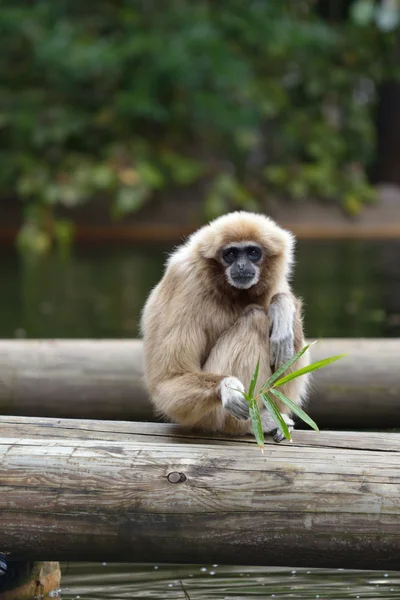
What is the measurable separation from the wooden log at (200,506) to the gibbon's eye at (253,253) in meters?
0.99

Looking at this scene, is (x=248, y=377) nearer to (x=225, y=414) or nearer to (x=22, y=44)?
(x=225, y=414)

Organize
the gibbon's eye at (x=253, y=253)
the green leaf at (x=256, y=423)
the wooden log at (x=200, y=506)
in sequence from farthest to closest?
1. the gibbon's eye at (x=253, y=253)
2. the green leaf at (x=256, y=423)
3. the wooden log at (x=200, y=506)

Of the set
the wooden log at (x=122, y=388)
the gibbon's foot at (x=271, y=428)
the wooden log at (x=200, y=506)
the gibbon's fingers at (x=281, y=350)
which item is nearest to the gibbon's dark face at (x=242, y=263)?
the gibbon's fingers at (x=281, y=350)

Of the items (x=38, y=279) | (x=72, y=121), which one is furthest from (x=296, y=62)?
(x=38, y=279)

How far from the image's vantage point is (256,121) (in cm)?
2227

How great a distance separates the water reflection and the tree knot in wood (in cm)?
93

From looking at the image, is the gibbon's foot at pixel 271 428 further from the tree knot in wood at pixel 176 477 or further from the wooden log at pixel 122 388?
the wooden log at pixel 122 388

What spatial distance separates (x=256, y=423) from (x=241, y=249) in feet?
2.80

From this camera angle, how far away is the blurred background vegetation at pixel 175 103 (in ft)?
71.2

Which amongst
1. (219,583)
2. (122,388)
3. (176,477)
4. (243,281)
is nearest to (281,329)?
(243,281)

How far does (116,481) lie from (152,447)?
0.19 meters

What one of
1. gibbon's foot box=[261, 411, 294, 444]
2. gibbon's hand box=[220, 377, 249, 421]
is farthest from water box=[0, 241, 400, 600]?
gibbon's hand box=[220, 377, 249, 421]

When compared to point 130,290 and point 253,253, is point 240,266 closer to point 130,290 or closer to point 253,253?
point 253,253

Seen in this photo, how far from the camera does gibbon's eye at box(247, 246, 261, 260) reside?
4.27 m
